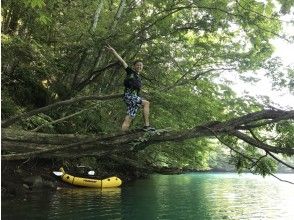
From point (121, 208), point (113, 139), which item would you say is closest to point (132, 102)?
point (113, 139)

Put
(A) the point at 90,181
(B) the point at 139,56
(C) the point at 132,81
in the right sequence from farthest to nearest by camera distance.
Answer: (A) the point at 90,181 < (B) the point at 139,56 < (C) the point at 132,81

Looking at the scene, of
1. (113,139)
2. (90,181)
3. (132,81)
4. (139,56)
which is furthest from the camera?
(90,181)

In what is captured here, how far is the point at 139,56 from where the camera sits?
19531mm

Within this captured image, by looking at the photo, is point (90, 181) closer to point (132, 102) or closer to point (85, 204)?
point (85, 204)

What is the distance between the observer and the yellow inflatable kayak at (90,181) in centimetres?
2949

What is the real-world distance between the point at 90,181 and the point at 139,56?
1475 cm

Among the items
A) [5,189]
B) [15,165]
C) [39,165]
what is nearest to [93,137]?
[5,189]

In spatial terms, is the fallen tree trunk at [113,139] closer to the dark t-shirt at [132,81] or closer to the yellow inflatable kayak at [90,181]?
the dark t-shirt at [132,81]

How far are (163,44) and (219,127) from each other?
11011 mm

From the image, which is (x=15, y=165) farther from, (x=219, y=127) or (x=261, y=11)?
(x=219, y=127)

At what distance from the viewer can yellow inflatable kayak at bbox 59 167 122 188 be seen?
29492 millimetres

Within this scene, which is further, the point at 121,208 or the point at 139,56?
the point at 121,208

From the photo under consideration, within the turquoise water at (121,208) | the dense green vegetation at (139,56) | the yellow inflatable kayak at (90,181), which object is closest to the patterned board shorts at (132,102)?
the dense green vegetation at (139,56)

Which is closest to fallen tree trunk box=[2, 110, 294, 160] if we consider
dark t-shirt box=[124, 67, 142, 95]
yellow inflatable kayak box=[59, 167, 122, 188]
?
dark t-shirt box=[124, 67, 142, 95]
